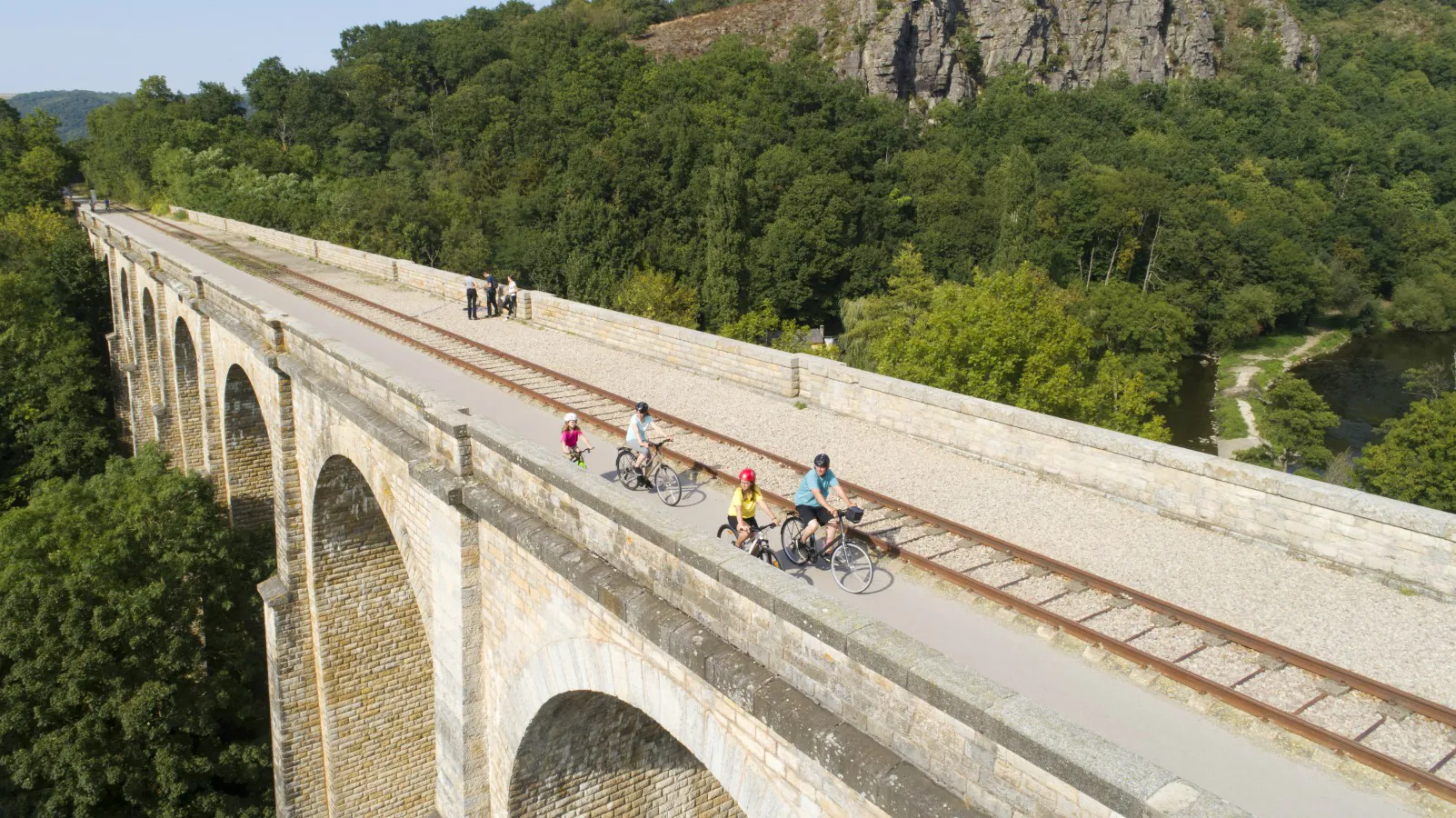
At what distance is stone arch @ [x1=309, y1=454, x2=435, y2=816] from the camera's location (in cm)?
1402

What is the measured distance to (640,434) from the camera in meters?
9.95

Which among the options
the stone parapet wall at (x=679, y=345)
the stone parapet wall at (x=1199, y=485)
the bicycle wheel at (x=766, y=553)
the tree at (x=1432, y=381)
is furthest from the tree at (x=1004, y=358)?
the tree at (x=1432, y=381)

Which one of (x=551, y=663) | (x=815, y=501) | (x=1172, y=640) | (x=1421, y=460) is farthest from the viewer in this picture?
(x=1421, y=460)

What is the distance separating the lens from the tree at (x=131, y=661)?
16.1 metres

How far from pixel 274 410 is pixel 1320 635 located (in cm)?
1411

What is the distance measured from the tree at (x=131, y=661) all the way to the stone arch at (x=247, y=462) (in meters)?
0.72

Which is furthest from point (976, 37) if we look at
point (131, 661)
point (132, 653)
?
point (131, 661)

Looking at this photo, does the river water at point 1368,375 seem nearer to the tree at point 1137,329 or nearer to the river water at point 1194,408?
the river water at point 1194,408

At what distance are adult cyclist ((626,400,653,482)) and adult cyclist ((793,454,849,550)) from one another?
261 cm

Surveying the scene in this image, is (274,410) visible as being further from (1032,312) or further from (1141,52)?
(1141,52)

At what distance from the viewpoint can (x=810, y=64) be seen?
72.8 metres

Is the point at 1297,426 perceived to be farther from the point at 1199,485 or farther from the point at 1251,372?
the point at 1199,485

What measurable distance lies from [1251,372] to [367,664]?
49393mm

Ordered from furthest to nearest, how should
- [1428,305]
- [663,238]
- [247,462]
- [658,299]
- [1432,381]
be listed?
[1428,305], [663,238], [658,299], [1432,381], [247,462]
